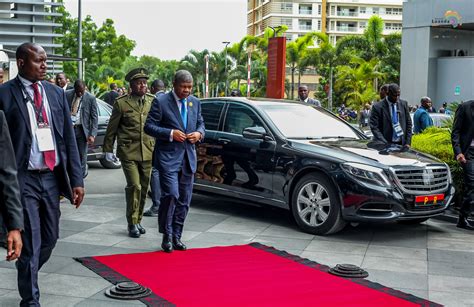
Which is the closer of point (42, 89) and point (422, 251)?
point (42, 89)

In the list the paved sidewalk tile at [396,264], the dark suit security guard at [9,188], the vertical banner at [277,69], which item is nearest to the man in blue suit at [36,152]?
the dark suit security guard at [9,188]

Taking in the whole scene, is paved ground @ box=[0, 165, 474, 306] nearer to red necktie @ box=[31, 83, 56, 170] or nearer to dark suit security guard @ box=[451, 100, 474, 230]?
dark suit security guard @ box=[451, 100, 474, 230]

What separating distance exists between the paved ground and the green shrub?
27.1 inches

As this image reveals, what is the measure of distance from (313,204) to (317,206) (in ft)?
0.20

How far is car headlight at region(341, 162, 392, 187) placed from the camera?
8.28m

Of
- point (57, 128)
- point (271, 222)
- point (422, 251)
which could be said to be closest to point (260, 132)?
point (271, 222)

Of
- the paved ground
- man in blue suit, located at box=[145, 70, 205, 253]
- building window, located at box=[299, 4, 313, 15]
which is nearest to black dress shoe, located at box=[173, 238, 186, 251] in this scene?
man in blue suit, located at box=[145, 70, 205, 253]

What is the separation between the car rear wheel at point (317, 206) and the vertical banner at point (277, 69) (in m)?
13.0

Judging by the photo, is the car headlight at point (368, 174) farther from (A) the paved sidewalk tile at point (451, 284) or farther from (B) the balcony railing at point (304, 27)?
(B) the balcony railing at point (304, 27)

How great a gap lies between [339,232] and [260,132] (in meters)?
1.60

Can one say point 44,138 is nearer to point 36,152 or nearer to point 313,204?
point 36,152

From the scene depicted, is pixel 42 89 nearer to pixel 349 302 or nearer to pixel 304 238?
pixel 349 302

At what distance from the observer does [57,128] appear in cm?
522

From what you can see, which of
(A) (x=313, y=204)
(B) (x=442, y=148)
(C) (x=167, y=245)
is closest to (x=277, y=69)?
(B) (x=442, y=148)
